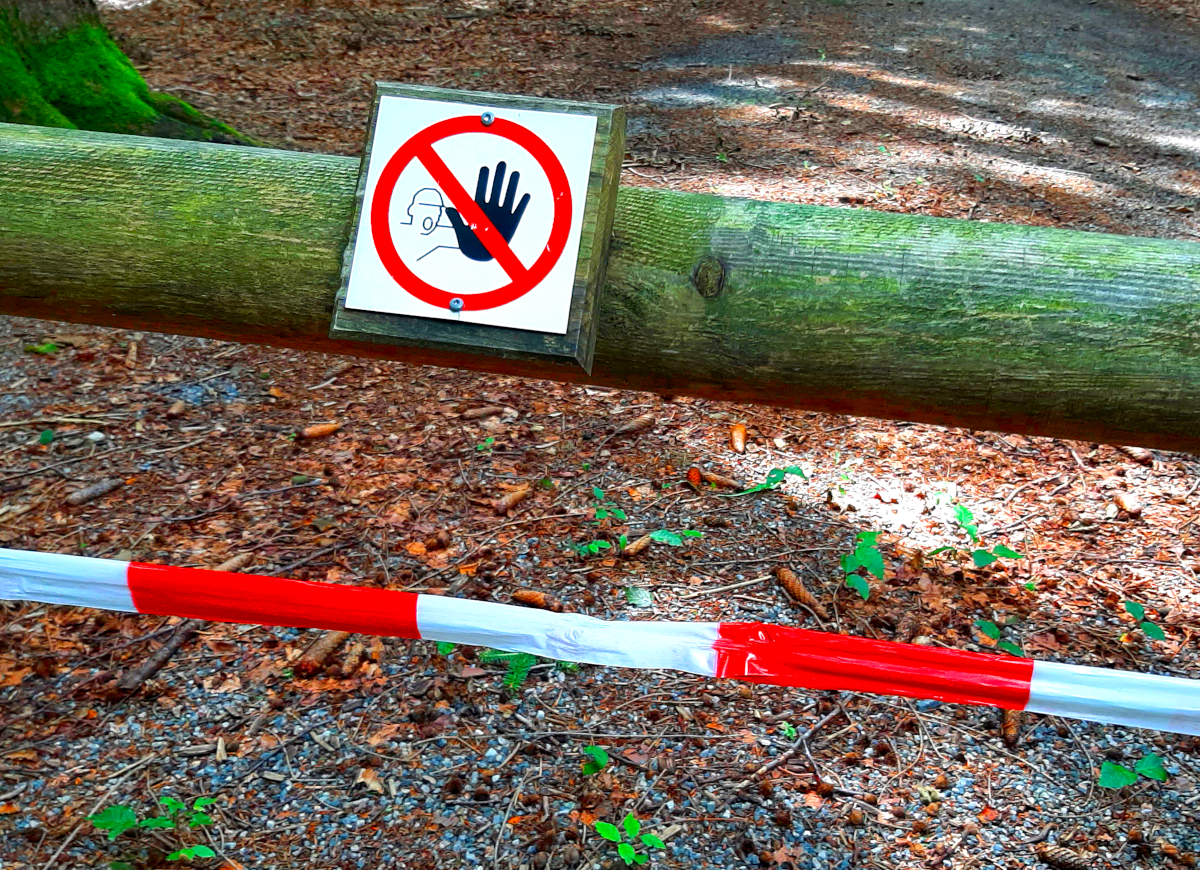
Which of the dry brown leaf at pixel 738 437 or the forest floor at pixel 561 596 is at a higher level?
the dry brown leaf at pixel 738 437

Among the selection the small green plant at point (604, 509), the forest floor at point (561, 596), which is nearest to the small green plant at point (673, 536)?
the forest floor at point (561, 596)

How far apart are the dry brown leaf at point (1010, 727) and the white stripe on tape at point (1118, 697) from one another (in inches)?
26.8

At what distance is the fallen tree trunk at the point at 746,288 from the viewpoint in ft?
5.02

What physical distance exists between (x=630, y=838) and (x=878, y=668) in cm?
79

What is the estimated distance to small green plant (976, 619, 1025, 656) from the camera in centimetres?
275

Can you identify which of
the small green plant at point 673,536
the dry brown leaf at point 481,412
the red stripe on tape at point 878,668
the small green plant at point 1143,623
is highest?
the red stripe on tape at point 878,668

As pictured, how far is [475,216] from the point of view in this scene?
151 centimetres

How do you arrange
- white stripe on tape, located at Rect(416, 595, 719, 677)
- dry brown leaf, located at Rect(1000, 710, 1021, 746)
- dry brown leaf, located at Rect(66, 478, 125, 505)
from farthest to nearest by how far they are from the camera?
1. dry brown leaf, located at Rect(66, 478, 125, 505)
2. dry brown leaf, located at Rect(1000, 710, 1021, 746)
3. white stripe on tape, located at Rect(416, 595, 719, 677)

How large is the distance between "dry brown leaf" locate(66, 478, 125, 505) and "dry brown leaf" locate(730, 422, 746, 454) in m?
2.34

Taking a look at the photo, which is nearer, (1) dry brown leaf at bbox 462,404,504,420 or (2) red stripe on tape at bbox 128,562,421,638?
(2) red stripe on tape at bbox 128,562,421,638

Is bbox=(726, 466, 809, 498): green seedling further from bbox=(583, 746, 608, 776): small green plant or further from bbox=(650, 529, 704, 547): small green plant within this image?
bbox=(583, 746, 608, 776): small green plant

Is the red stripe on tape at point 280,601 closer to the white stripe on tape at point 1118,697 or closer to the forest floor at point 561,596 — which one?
the forest floor at point 561,596

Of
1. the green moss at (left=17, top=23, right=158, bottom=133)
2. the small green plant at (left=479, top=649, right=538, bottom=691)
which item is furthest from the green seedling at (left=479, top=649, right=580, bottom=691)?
the green moss at (left=17, top=23, right=158, bottom=133)

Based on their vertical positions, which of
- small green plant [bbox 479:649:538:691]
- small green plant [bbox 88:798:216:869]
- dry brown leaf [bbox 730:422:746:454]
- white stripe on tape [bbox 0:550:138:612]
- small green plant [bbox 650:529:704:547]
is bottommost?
small green plant [bbox 88:798:216:869]
